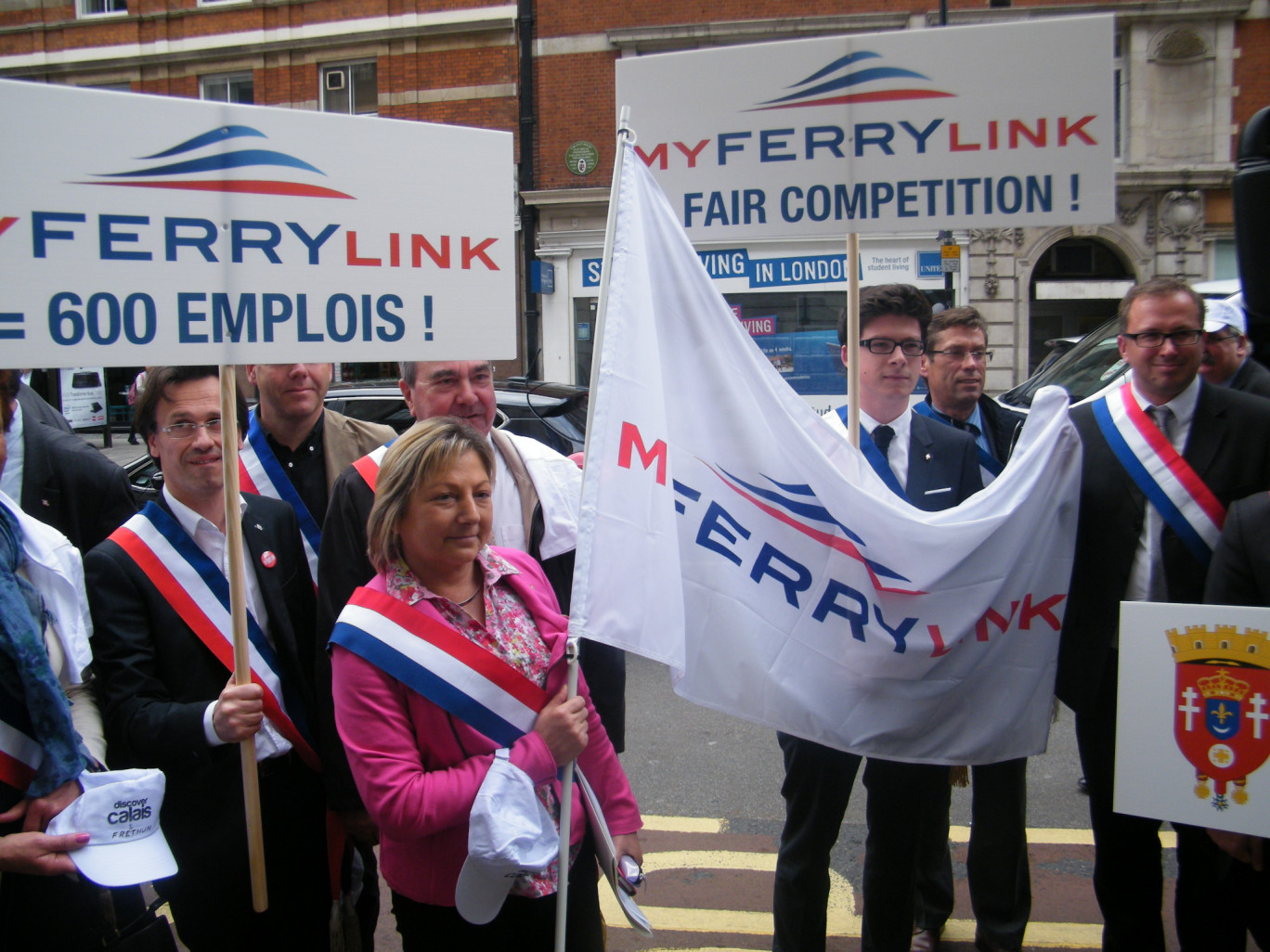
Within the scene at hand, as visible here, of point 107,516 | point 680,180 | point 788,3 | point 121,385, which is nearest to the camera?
point 680,180

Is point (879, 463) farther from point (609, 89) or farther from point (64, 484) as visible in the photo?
point (609, 89)

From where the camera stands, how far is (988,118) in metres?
2.87

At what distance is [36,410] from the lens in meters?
3.80

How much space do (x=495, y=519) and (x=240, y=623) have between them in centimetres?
→ 71

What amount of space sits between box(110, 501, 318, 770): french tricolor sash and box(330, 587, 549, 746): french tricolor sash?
54cm

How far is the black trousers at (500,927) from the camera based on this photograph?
6.81 feet

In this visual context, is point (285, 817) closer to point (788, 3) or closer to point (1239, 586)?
point (1239, 586)

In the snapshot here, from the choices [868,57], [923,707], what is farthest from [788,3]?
[923,707]

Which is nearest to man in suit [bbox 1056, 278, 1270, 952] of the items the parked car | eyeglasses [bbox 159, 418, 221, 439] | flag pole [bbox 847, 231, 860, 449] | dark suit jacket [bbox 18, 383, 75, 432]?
flag pole [bbox 847, 231, 860, 449]

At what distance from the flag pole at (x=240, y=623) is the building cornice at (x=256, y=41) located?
18.8m

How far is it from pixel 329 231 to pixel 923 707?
1.96 meters

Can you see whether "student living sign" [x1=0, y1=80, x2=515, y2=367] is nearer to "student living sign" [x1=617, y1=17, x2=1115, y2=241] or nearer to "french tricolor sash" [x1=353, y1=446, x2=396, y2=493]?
"french tricolor sash" [x1=353, y1=446, x2=396, y2=493]

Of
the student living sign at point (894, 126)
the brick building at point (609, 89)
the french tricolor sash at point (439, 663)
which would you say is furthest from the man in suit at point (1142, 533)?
the brick building at point (609, 89)

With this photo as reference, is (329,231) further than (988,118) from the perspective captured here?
No
